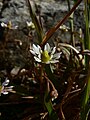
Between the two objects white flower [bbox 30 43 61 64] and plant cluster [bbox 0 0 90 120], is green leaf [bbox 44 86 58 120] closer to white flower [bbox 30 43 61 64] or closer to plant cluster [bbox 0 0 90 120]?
plant cluster [bbox 0 0 90 120]

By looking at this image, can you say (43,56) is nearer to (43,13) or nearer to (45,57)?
(45,57)

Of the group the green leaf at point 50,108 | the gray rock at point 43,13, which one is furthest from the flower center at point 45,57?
the gray rock at point 43,13

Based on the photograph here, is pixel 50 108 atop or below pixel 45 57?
below

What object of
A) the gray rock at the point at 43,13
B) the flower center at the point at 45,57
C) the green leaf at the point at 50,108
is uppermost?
the gray rock at the point at 43,13

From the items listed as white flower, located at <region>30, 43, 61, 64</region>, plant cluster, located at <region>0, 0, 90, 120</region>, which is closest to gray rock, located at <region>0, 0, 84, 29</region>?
plant cluster, located at <region>0, 0, 90, 120</region>

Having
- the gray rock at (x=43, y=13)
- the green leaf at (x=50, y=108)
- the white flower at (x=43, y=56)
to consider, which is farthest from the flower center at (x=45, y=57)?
the gray rock at (x=43, y=13)

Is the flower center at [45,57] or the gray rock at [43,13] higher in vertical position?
the gray rock at [43,13]

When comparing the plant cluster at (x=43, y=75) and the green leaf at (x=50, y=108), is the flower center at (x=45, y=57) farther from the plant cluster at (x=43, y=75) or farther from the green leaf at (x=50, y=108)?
the green leaf at (x=50, y=108)

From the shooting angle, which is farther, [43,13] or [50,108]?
[43,13]

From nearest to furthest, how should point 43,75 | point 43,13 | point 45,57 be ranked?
point 45,57 < point 43,75 < point 43,13

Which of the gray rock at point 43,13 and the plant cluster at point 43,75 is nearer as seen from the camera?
the plant cluster at point 43,75

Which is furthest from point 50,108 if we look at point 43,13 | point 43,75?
point 43,13

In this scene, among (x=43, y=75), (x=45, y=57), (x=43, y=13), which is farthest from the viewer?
(x=43, y=13)
